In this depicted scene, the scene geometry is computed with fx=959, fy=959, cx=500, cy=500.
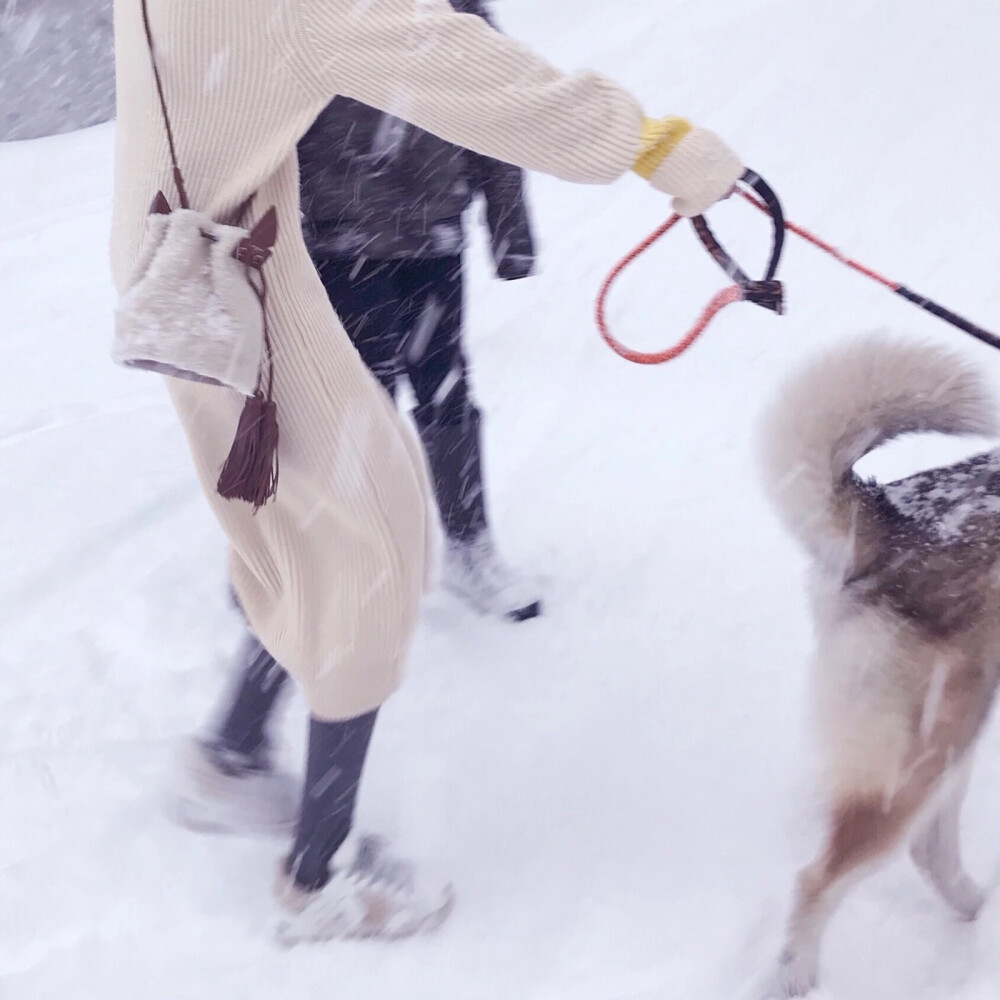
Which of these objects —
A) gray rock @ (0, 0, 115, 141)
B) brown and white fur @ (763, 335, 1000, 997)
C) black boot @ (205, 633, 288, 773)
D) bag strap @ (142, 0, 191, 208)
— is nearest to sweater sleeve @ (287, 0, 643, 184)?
bag strap @ (142, 0, 191, 208)

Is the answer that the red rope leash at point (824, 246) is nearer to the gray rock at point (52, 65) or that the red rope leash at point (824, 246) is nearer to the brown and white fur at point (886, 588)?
the brown and white fur at point (886, 588)

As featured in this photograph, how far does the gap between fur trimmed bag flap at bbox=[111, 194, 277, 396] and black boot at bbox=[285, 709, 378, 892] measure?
643 millimetres

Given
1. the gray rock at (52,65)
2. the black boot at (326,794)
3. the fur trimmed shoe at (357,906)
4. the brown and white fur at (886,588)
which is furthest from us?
the gray rock at (52,65)

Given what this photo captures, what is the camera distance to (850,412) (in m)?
1.46

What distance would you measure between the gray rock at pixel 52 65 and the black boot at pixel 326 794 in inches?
235

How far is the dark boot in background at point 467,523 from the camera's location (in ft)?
7.55

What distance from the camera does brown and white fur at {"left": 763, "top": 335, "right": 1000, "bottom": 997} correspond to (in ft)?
4.64

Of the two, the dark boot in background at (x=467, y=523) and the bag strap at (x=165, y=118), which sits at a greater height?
the bag strap at (x=165, y=118)

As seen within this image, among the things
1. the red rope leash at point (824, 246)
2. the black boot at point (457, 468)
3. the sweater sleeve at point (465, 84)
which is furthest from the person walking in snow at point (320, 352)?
the black boot at point (457, 468)

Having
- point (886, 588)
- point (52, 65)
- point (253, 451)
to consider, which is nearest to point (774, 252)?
point (886, 588)

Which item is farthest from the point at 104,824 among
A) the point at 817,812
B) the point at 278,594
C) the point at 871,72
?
the point at 871,72

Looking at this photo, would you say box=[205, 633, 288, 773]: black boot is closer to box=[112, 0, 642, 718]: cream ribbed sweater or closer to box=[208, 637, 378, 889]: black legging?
box=[208, 637, 378, 889]: black legging

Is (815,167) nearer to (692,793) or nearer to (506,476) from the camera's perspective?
(506,476)

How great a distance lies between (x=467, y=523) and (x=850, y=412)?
45.8 inches
